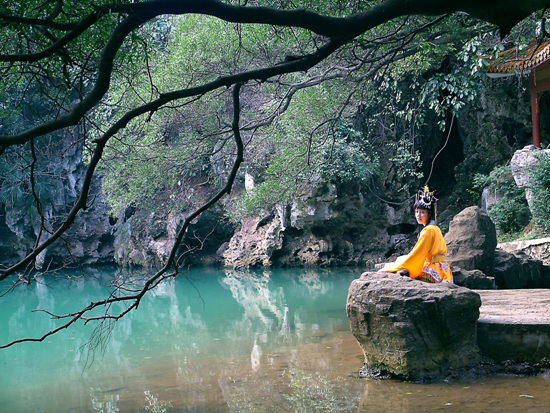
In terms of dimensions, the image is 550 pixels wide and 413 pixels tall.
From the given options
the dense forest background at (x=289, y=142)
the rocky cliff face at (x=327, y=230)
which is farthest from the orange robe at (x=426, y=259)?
the rocky cliff face at (x=327, y=230)

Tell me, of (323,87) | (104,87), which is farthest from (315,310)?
(104,87)

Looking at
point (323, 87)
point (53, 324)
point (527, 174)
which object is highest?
point (323, 87)

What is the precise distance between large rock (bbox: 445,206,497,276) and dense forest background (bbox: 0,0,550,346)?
186cm

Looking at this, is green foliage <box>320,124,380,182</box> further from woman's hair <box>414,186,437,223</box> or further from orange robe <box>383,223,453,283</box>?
orange robe <box>383,223,453,283</box>

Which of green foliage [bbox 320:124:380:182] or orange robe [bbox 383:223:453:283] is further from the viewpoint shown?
green foliage [bbox 320:124:380:182]

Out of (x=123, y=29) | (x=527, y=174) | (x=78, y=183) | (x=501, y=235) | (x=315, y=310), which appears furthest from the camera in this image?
(x=78, y=183)

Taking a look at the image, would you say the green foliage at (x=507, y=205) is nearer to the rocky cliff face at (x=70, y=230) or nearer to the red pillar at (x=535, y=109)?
the red pillar at (x=535, y=109)

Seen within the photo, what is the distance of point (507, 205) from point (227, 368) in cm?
871

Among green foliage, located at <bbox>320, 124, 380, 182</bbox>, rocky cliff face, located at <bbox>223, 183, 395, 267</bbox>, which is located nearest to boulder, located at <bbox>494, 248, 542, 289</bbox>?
green foliage, located at <bbox>320, 124, 380, 182</bbox>

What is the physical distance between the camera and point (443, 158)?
16828mm

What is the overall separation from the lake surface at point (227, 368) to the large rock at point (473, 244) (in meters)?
2.00

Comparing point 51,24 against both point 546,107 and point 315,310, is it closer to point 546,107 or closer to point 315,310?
point 315,310

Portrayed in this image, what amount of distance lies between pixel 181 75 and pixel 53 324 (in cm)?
562

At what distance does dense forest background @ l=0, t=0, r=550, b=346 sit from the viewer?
7.18 m
